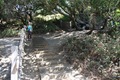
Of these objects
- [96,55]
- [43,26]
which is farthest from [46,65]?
[43,26]

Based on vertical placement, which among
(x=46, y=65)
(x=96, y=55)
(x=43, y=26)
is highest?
(x=43, y=26)

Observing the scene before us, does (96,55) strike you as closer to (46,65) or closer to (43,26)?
(46,65)

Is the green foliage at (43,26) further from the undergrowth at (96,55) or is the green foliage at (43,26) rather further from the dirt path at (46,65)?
the undergrowth at (96,55)

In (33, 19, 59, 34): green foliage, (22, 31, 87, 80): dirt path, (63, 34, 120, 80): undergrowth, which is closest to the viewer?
(22, 31, 87, 80): dirt path

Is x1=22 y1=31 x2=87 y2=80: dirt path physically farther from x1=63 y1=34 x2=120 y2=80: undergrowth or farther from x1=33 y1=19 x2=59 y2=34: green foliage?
x1=33 y1=19 x2=59 y2=34: green foliage

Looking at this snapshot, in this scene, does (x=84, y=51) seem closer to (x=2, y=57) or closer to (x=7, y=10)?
(x=2, y=57)

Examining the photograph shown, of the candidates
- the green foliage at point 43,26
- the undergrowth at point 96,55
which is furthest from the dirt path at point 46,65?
the green foliage at point 43,26

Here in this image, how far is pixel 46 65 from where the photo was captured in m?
9.64

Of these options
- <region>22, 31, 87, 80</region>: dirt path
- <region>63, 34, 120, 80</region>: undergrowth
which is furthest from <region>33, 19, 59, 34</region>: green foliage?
<region>63, 34, 120, 80</region>: undergrowth

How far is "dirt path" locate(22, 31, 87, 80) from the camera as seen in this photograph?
28.3ft

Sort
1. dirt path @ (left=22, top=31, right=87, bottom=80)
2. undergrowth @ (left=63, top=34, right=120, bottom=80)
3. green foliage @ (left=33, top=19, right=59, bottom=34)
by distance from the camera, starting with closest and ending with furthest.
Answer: dirt path @ (left=22, top=31, right=87, bottom=80), undergrowth @ (left=63, top=34, right=120, bottom=80), green foliage @ (left=33, top=19, right=59, bottom=34)

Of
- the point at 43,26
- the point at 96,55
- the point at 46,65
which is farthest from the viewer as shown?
the point at 43,26

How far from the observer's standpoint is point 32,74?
29.2 feet

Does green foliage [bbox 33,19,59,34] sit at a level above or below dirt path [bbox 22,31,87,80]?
above
